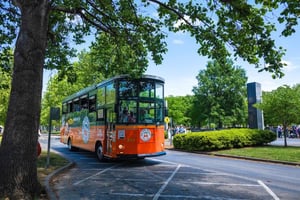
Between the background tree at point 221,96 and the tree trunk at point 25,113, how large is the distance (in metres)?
53.0

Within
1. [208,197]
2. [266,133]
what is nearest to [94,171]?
[208,197]

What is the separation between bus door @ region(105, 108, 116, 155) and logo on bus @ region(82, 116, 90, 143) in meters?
2.92

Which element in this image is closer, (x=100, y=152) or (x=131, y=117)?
(x=131, y=117)

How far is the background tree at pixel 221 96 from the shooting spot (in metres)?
58.6

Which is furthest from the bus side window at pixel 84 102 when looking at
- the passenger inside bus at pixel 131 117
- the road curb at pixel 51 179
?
the passenger inside bus at pixel 131 117

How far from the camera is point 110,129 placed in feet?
43.2

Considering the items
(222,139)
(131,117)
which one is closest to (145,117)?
(131,117)

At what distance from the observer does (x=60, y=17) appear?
12.3m

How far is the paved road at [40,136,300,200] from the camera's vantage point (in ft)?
25.0

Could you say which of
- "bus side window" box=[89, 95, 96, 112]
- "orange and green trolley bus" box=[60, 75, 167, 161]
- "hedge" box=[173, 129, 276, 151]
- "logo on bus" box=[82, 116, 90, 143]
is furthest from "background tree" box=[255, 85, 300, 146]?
"logo on bus" box=[82, 116, 90, 143]

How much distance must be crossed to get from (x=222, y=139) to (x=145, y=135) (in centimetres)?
838

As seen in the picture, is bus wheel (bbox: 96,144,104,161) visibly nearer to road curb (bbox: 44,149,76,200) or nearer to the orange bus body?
the orange bus body

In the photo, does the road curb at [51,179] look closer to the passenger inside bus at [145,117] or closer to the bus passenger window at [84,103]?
the passenger inside bus at [145,117]

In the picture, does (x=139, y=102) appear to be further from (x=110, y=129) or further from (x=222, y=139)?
(x=222, y=139)
